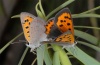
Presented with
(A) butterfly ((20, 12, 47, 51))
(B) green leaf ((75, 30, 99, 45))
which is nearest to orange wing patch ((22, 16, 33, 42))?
(A) butterfly ((20, 12, 47, 51))

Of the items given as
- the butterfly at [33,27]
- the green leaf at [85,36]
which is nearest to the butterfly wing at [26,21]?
the butterfly at [33,27]

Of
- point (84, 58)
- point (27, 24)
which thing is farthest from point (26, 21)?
point (84, 58)

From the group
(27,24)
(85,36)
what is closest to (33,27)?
(27,24)

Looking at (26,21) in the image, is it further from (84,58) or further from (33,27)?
(84,58)

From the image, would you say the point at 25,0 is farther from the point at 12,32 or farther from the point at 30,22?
the point at 30,22

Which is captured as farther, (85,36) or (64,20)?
(85,36)

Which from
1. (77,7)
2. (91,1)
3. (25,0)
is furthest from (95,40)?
(25,0)

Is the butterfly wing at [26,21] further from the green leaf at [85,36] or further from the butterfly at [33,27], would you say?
the green leaf at [85,36]
